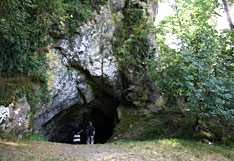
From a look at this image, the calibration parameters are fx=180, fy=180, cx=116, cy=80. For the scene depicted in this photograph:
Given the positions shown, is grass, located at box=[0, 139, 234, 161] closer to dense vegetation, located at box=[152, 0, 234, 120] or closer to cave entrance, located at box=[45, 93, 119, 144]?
dense vegetation, located at box=[152, 0, 234, 120]

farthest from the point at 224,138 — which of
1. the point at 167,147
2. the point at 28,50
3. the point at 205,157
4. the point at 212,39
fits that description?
the point at 28,50

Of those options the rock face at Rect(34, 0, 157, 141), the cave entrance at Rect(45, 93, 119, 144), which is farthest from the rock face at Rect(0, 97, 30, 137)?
the cave entrance at Rect(45, 93, 119, 144)

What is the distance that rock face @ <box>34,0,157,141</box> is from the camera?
29.6 feet

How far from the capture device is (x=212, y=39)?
7277 mm

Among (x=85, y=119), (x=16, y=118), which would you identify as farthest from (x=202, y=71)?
(x=85, y=119)

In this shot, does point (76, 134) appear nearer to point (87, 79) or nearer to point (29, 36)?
point (87, 79)

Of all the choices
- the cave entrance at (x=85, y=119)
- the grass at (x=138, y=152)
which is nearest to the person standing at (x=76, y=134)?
the cave entrance at (x=85, y=119)

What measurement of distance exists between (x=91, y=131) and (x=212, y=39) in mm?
7169

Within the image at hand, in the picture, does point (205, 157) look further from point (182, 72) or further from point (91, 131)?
point (91, 131)

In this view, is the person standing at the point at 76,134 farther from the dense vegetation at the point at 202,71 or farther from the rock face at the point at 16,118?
the dense vegetation at the point at 202,71

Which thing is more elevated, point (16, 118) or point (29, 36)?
point (29, 36)

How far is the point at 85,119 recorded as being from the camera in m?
14.3

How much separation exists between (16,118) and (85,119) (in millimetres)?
7983

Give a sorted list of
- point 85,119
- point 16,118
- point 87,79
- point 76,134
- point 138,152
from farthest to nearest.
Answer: point 85,119 < point 87,79 < point 76,134 < point 16,118 < point 138,152
